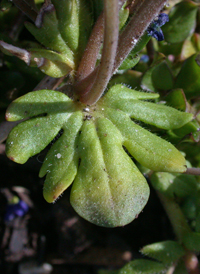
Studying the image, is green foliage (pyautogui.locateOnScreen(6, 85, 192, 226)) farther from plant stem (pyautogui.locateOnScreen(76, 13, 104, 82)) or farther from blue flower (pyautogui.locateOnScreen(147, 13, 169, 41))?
blue flower (pyautogui.locateOnScreen(147, 13, 169, 41))

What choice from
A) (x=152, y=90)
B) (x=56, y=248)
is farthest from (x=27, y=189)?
(x=152, y=90)

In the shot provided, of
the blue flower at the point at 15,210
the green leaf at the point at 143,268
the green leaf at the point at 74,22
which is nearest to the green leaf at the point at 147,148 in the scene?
the green leaf at the point at 74,22

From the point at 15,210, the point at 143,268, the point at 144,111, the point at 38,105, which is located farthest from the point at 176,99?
the point at 15,210

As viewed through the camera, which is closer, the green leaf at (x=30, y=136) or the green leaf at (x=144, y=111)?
the green leaf at (x=30, y=136)

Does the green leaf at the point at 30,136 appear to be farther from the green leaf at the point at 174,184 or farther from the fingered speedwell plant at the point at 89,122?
the green leaf at the point at 174,184

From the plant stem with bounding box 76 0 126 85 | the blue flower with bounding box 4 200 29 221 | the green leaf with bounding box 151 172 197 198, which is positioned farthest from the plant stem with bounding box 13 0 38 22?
the blue flower with bounding box 4 200 29 221

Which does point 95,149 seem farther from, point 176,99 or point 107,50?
point 176,99

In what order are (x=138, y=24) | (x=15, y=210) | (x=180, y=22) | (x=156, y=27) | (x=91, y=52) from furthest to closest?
(x=15, y=210) → (x=180, y=22) → (x=156, y=27) → (x=91, y=52) → (x=138, y=24)
